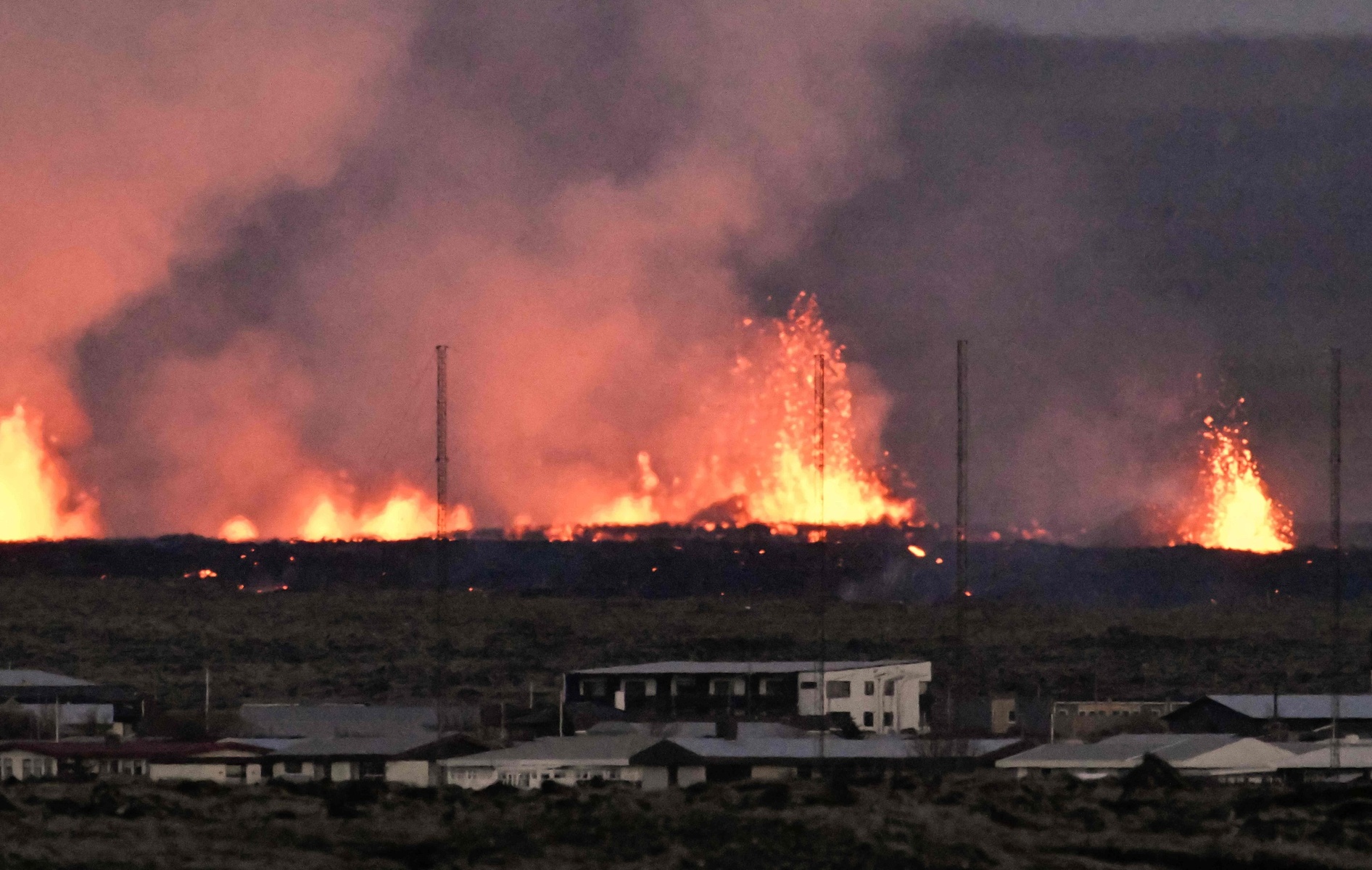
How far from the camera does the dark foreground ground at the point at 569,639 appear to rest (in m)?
130

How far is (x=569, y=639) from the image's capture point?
530 feet

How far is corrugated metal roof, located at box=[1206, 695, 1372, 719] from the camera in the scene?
93562mm

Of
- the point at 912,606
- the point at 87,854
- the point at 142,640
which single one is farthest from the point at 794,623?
the point at 87,854

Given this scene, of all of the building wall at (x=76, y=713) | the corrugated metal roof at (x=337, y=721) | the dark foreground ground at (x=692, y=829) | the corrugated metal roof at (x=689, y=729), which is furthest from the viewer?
the building wall at (x=76, y=713)

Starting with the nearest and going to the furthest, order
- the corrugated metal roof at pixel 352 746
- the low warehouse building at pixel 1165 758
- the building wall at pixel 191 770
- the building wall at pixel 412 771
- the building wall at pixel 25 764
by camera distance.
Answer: the low warehouse building at pixel 1165 758 < the building wall at pixel 412 771 < the building wall at pixel 191 770 < the building wall at pixel 25 764 < the corrugated metal roof at pixel 352 746

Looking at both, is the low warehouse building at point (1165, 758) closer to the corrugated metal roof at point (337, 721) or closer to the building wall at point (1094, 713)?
the building wall at point (1094, 713)

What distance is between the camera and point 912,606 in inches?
7279

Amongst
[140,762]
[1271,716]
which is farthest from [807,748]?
[1271,716]

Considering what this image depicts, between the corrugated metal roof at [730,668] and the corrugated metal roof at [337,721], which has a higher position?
the corrugated metal roof at [730,668]

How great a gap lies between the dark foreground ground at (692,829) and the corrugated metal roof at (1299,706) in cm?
3486

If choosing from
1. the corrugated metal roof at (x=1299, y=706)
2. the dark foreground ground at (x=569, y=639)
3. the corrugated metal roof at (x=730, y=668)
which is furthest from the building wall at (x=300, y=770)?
the corrugated metal roof at (x=730, y=668)

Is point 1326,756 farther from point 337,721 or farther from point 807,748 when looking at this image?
point 337,721

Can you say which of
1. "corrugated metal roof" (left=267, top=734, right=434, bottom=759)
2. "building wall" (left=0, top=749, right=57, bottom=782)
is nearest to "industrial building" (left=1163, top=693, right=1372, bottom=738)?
"corrugated metal roof" (left=267, top=734, right=434, bottom=759)

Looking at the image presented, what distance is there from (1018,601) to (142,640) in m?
58.2
